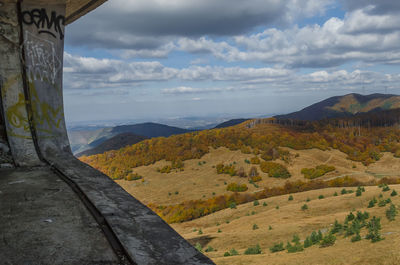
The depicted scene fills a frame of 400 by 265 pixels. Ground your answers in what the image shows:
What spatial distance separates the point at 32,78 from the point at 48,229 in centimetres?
539

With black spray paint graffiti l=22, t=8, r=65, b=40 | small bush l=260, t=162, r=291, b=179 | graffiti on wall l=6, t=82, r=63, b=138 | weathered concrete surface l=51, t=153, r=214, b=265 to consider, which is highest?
black spray paint graffiti l=22, t=8, r=65, b=40

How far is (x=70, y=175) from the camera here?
5.01m

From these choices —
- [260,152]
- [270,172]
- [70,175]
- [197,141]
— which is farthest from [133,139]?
[70,175]

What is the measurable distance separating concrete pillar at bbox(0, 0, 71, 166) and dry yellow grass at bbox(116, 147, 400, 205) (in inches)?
1026

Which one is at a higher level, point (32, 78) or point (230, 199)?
point (32, 78)

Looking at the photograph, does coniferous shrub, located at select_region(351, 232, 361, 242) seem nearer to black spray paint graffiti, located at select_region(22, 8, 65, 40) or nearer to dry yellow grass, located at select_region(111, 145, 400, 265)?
dry yellow grass, located at select_region(111, 145, 400, 265)

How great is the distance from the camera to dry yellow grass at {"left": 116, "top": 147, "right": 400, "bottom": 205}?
3369 centimetres

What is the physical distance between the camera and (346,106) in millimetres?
153000

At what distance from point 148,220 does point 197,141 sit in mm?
46365

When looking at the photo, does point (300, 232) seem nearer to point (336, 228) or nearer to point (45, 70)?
point (336, 228)

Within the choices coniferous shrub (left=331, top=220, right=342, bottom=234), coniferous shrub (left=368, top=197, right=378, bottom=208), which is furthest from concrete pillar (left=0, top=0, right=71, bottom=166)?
coniferous shrub (left=368, top=197, right=378, bottom=208)

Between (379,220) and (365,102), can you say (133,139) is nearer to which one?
(379,220)

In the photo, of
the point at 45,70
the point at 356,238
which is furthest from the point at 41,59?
the point at 356,238

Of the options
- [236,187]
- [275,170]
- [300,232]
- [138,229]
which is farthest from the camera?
[275,170]
